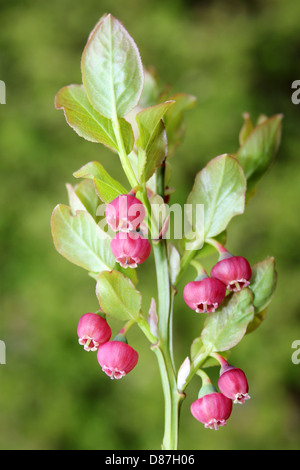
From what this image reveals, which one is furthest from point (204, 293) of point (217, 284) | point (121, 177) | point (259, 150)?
point (121, 177)

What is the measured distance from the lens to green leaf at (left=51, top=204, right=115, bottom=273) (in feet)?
0.95

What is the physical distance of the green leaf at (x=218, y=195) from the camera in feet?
0.91

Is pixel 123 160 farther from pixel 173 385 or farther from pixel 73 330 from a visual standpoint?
pixel 73 330

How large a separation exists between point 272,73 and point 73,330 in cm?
62

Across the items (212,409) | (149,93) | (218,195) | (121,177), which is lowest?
(212,409)

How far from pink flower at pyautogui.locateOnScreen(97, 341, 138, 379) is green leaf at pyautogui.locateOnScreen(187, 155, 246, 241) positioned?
0.08 meters

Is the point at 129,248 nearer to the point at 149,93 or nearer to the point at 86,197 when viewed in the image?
the point at 86,197

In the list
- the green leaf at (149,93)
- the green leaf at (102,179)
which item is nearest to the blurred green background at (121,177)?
the green leaf at (149,93)

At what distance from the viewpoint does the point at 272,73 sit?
92 centimetres

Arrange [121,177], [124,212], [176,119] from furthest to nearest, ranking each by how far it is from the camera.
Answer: [121,177] < [176,119] < [124,212]

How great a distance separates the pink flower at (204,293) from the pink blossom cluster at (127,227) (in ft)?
0.11

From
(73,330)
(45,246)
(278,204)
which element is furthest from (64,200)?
(278,204)

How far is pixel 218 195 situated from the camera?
0.94 ft

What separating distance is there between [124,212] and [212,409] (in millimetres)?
120
